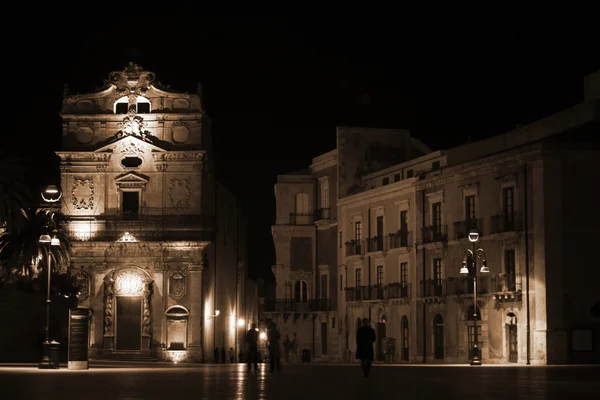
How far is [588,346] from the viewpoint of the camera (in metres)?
51.4

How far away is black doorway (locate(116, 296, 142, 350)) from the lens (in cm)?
7038

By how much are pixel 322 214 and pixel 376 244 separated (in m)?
9.49

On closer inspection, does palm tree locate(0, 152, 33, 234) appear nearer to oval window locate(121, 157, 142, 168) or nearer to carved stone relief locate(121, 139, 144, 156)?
carved stone relief locate(121, 139, 144, 156)

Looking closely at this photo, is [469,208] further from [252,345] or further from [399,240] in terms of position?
[252,345]

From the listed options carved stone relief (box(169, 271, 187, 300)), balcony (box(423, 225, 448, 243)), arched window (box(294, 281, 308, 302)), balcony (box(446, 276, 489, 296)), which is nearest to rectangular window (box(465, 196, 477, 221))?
balcony (box(423, 225, 448, 243))

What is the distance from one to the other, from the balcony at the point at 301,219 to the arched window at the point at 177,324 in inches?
472

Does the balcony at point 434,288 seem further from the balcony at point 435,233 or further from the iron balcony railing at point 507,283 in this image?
the iron balcony railing at point 507,283

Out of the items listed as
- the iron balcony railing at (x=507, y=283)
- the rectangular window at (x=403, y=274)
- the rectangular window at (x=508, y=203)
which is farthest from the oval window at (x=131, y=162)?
the iron balcony railing at (x=507, y=283)

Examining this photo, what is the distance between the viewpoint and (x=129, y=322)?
7094 cm

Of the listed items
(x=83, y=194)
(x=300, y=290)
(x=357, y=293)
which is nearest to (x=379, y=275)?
(x=357, y=293)

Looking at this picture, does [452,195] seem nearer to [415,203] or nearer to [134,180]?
[415,203]

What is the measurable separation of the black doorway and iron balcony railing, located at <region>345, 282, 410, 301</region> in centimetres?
1194

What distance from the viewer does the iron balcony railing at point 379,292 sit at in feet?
216

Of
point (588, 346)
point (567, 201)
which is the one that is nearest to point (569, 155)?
point (567, 201)
